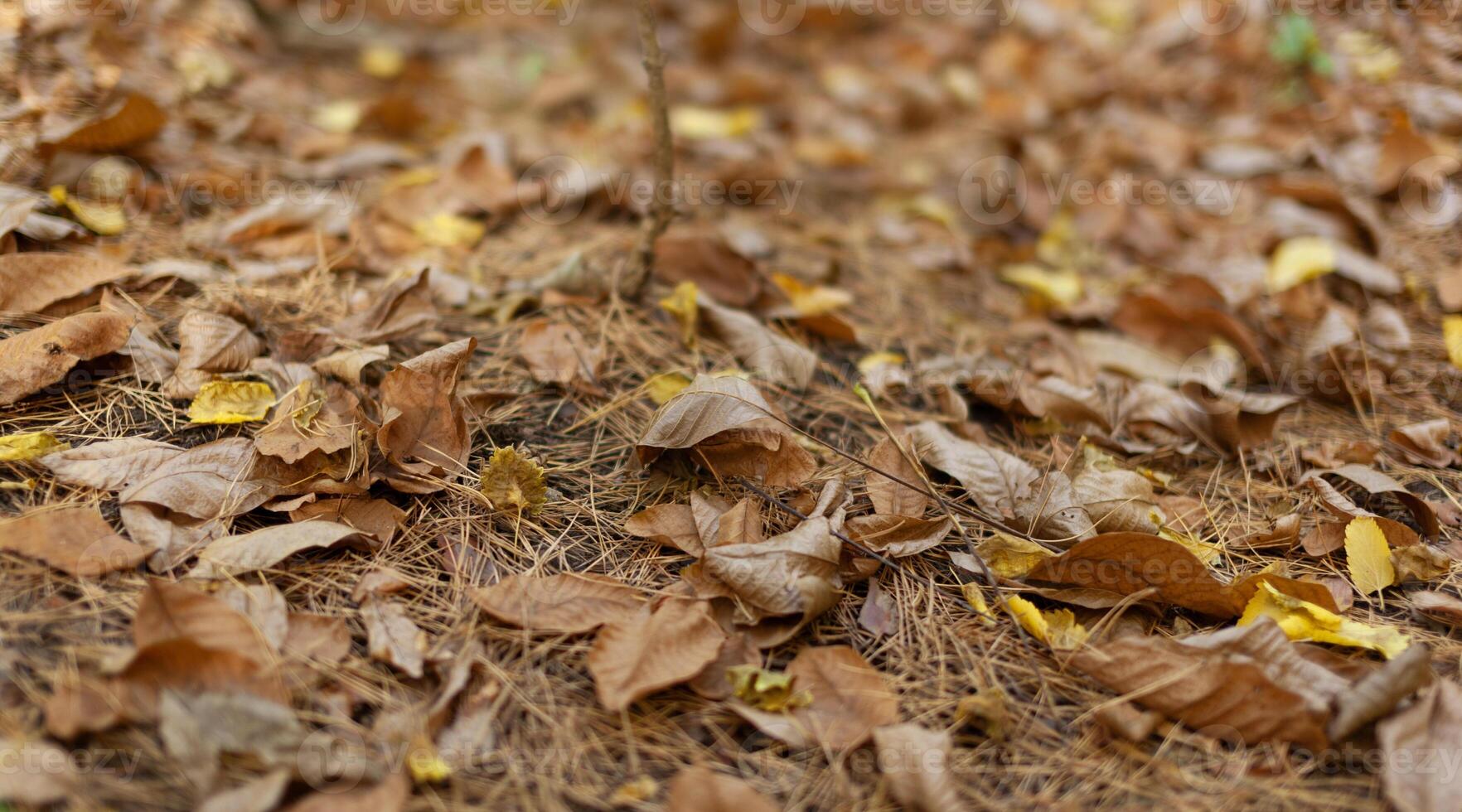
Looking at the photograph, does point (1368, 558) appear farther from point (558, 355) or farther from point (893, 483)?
point (558, 355)

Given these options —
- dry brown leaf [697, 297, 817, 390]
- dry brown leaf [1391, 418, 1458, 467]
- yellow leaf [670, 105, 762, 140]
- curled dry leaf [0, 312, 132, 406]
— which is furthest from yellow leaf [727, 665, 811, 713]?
yellow leaf [670, 105, 762, 140]

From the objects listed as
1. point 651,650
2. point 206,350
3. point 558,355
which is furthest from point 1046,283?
point 206,350

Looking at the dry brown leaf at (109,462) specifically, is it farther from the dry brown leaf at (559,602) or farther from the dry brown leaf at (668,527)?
the dry brown leaf at (668,527)

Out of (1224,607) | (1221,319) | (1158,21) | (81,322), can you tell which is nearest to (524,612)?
(81,322)

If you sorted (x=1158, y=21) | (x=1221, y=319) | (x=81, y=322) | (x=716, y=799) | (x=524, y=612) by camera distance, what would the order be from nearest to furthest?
(x=716, y=799) < (x=524, y=612) < (x=81, y=322) < (x=1221, y=319) < (x=1158, y=21)

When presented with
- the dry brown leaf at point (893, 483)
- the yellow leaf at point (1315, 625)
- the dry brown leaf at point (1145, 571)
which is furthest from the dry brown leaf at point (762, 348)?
the yellow leaf at point (1315, 625)

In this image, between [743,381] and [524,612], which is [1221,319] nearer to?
[743,381]
